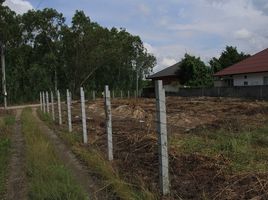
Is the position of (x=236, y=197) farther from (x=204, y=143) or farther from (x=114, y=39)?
(x=114, y=39)

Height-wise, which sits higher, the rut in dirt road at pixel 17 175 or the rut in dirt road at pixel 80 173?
the rut in dirt road at pixel 80 173

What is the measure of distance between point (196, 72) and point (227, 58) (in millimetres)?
8161

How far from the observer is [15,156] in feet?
42.3

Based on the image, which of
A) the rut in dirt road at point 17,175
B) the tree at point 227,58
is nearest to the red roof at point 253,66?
the tree at point 227,58

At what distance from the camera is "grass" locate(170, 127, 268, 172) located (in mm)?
8344

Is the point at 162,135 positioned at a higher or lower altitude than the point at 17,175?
higher

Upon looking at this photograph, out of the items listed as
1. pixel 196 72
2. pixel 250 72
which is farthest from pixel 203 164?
pixel 196 72

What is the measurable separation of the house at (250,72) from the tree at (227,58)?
47.6 ft

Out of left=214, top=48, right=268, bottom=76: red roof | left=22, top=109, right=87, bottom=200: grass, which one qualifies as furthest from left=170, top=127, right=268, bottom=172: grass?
left=214, top=48, right=268, bottom=76: red roof

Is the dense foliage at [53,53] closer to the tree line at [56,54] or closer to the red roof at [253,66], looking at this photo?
the tree line at [56,54]

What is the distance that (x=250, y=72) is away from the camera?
44531 millimetres

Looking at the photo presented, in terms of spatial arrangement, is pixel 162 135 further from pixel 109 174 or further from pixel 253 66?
pixel 253 66

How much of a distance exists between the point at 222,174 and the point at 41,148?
6.07 m

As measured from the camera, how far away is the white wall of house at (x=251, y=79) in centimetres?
4408
